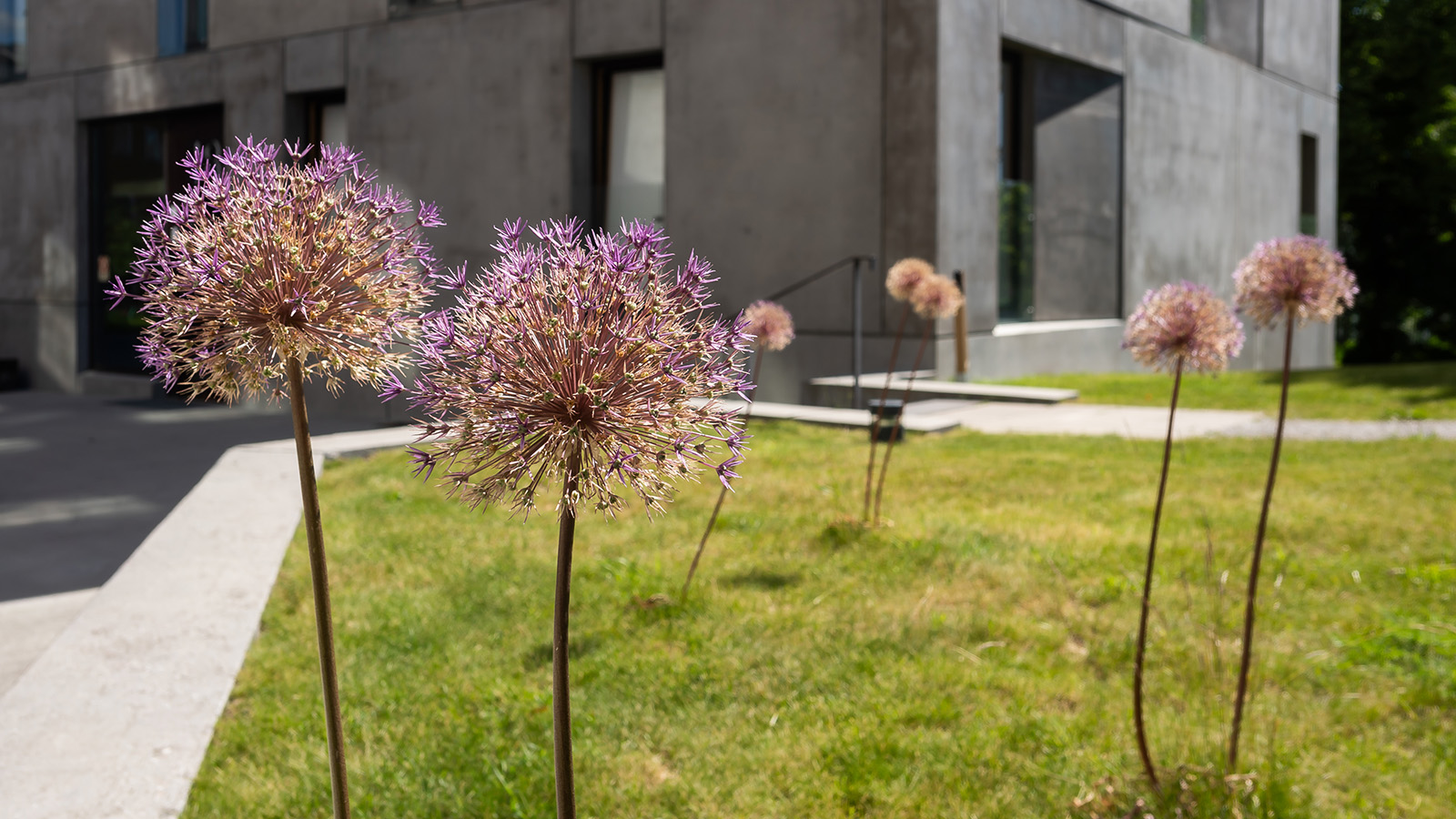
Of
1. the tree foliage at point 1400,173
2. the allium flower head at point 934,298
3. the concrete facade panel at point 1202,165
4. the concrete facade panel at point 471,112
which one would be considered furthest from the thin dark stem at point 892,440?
the tree foliage at point 1400,173

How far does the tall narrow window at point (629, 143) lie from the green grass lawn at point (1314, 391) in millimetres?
5535

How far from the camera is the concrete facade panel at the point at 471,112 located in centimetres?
1631

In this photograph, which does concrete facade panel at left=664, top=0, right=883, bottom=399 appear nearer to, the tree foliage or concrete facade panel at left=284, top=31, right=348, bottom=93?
concrete facade panel at left=284, top=31, right=348, bottom=93

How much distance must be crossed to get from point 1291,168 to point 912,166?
509 inches

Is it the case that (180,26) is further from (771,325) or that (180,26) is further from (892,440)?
(771,325)

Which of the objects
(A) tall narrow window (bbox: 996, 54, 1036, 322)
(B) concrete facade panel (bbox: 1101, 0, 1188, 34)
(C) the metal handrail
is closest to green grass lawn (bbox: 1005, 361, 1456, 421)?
(A) tall narrow window (bbox: 996, 54, 1036, 322)

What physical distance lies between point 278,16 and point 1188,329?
63.8 ft

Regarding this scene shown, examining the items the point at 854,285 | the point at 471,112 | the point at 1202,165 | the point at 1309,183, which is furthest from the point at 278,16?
the point at 1309,183

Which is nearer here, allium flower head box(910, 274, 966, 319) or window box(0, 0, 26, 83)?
allium flower head box(910, 274, 966, 319)

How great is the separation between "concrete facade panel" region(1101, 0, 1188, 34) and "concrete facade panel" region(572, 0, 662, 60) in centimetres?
639

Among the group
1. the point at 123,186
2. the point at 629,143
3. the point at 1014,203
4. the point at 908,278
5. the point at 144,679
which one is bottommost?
the point at 144,679

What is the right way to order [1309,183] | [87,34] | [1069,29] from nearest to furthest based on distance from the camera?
1. [1069,29]
2. [87,34]
3. [1309,183]

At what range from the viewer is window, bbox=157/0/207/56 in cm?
2056

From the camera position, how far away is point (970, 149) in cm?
1415
